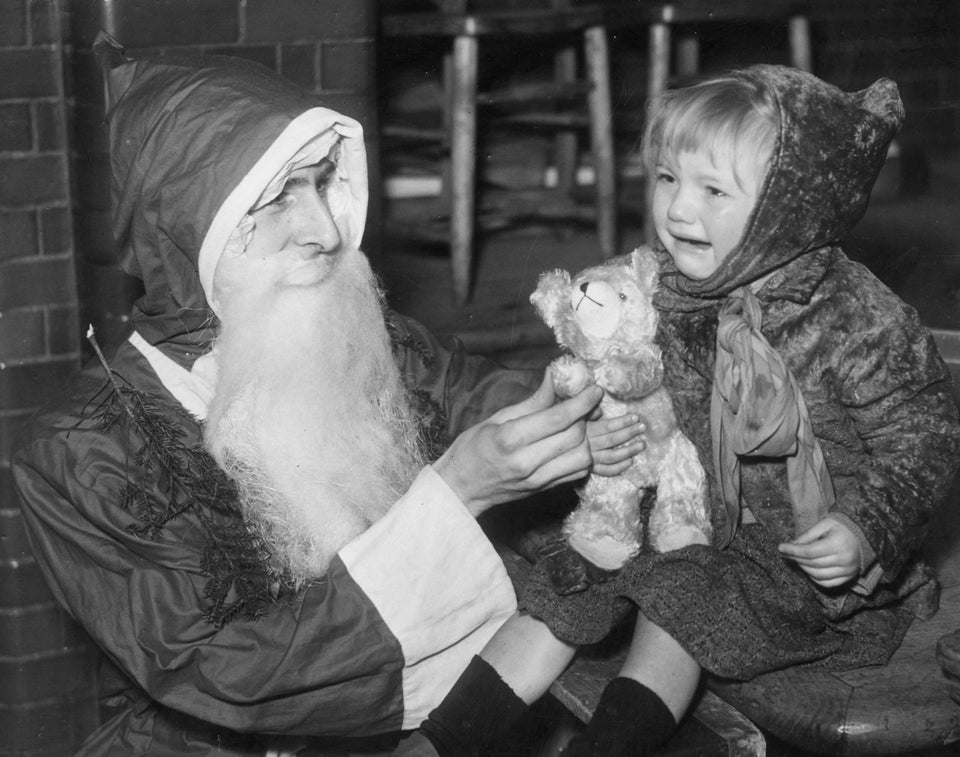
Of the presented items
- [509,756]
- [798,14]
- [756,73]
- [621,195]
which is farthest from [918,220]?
[509,756]

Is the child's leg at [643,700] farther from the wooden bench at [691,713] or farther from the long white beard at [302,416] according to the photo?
the long white beard at [302,416]

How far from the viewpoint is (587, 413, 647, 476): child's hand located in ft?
5.43

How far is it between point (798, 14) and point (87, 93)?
228 cm

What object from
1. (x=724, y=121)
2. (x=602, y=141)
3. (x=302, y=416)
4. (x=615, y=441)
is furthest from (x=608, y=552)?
(x=602, y=141)

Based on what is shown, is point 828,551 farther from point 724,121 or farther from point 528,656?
point 724,121

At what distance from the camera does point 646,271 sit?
5.55ft

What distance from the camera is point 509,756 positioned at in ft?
5.54

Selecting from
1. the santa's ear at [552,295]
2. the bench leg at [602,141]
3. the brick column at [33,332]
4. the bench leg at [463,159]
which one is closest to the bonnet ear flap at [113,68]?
the brick column at [33,332]

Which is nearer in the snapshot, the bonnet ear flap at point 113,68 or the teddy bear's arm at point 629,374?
the teddy bear's arm at point 629,374

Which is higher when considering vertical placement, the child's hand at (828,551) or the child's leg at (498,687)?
the child's hand at (828,551)

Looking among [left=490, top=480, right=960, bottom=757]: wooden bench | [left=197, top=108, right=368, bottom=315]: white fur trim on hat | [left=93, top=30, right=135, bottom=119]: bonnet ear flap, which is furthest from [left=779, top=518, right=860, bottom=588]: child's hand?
[left=93, top=30, right=135, bottom=119]: bonnet ear flap

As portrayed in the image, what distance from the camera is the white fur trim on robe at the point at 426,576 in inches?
64.7

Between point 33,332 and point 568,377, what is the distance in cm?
119

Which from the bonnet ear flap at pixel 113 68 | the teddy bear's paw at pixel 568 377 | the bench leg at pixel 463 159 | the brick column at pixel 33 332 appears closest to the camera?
the teddy bear's paw at pixel 568 377
